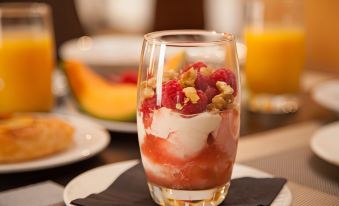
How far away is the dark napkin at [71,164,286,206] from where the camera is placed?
83 cm

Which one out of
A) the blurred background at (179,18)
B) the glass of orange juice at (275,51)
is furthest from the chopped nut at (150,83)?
the blurred background at (179,18)

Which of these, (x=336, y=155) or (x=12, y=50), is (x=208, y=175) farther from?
(x=12, y=50)

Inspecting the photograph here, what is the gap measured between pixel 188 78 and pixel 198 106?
4 centimetres

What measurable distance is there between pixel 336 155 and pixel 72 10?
6.65 feet

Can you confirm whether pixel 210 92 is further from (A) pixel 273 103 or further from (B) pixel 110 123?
(A) pixel 273 103

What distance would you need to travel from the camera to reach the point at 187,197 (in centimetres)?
84

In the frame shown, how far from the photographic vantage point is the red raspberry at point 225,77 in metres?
0.81

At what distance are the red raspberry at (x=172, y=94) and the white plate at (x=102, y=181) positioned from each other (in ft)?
0.61

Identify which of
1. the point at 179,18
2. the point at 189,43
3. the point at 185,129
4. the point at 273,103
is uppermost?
the point at 189,43

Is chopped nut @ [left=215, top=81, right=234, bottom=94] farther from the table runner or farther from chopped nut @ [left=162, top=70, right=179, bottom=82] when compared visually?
the table runner

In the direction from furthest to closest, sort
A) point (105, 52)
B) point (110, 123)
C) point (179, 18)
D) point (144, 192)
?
point (179, 18)
point (105, 52)
point (110, 123)
point (144, 192)

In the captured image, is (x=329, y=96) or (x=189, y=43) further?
(x=329, y=96)

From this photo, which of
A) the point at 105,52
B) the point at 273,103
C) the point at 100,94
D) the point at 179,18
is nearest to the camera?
the point at 100,94

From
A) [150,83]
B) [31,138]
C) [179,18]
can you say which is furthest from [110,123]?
[179,18]
